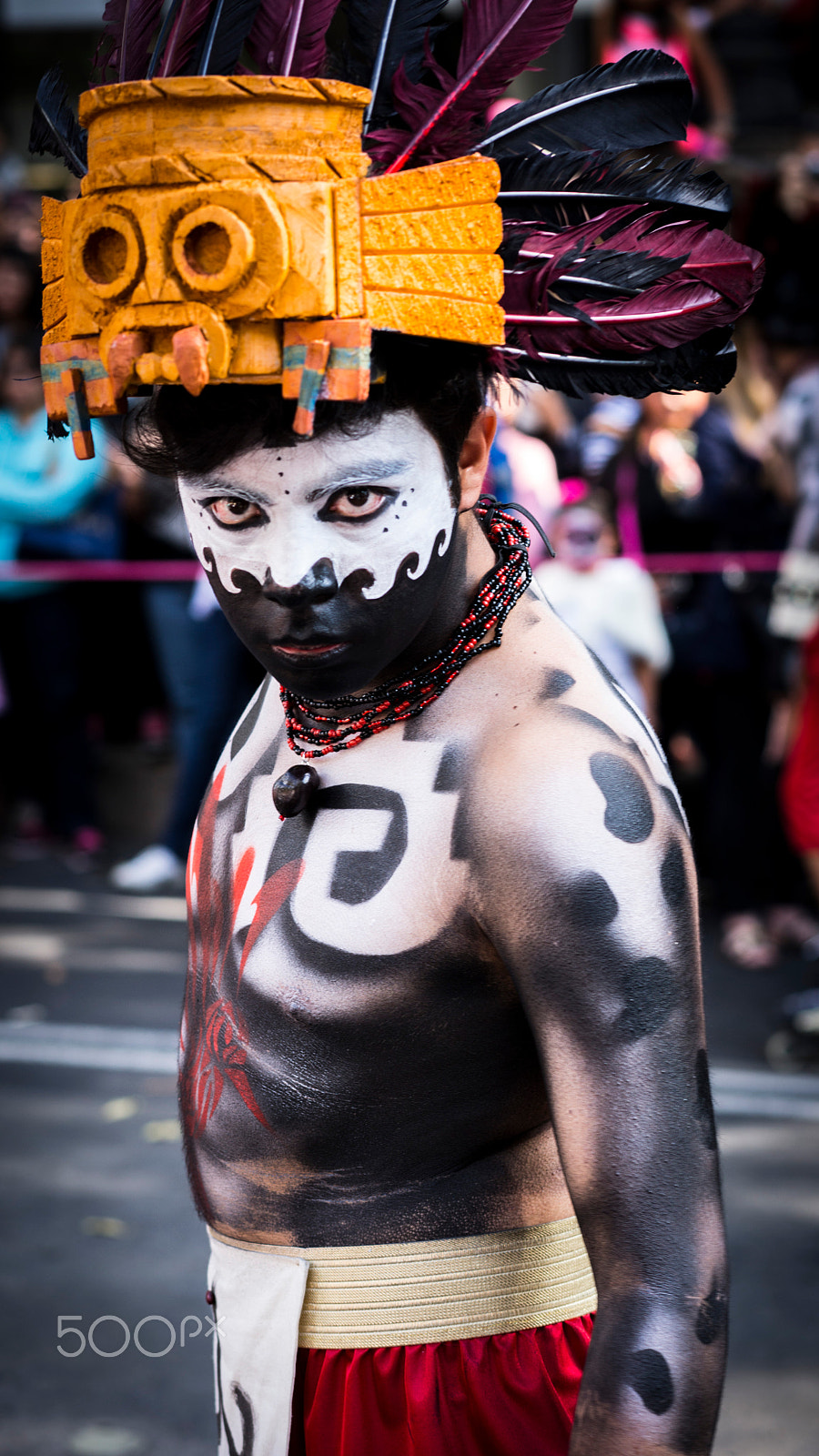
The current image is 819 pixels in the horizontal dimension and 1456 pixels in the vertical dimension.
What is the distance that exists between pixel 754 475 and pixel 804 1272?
123 inches

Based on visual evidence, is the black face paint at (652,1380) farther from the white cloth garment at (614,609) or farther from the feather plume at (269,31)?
the white cloth garment at (614,609)

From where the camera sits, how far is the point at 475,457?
144cm

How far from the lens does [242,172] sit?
1.21 metres

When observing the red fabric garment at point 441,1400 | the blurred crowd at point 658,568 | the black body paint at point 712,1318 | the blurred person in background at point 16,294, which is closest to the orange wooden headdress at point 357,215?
the black body paint at point 712,1318

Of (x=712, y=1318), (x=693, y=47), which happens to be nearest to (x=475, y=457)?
(x=712, y=1318)

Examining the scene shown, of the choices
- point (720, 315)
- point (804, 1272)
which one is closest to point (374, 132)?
point (720, 315)

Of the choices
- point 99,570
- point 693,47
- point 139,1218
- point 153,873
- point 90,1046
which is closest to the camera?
point 139,1218

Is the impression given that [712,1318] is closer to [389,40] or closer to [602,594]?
[389,40]

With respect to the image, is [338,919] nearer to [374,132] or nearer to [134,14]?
[374,132]

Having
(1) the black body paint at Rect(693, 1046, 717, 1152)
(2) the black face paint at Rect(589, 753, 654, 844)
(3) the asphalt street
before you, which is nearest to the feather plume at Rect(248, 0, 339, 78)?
(2) the black face paint at Rect(589, 753, 654, 844)

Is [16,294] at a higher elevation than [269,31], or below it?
below

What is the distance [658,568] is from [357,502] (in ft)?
14.3

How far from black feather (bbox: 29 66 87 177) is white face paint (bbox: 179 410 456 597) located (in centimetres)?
39

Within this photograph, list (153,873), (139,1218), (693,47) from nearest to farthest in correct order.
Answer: (139,1218) < (153,873) < (693,47)
